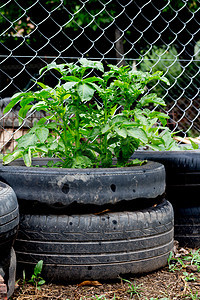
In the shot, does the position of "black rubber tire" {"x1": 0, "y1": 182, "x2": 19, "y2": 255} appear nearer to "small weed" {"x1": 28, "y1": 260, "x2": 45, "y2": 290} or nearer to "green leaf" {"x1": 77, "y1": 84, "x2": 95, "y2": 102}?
"small weed" {"x1": 28, "y1": 260, "x2": 45, "y2": 290}

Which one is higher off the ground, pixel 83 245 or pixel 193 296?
pixel 83 245

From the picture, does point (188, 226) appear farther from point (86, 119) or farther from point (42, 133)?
point (42, 133)

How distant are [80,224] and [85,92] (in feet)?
1.69

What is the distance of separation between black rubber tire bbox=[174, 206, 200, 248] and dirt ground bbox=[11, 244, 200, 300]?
1.19 ft

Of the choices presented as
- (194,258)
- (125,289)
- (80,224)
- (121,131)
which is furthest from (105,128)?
(194,258)

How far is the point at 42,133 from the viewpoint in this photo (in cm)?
160

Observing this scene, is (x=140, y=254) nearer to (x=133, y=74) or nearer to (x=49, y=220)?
(x=49, y=220)

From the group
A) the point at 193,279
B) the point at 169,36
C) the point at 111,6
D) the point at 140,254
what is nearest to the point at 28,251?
the point at 140,254

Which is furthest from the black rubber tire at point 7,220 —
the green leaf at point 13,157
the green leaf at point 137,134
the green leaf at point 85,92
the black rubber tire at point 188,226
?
the black rubber tire at point 188,226

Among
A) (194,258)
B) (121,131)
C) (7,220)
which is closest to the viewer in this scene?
(7,220)

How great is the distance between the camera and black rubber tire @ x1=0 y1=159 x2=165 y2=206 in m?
1.44

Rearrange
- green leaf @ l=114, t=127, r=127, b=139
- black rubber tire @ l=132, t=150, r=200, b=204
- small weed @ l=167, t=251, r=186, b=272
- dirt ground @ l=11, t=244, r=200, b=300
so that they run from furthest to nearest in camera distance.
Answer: black rubber tire @ l=132, t=150, r=200, b=204 → small weed @ l=167, t=251, r=186, b=272 → green leaf @ l=114, t=127, r=127, b=139 → dirt ground @ l=11, t=244, r=200, b=300

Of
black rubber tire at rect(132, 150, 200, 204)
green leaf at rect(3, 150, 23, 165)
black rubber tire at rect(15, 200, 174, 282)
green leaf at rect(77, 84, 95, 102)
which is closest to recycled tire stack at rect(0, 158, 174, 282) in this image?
black rubber tire at rect(15, 200, 174, 282)

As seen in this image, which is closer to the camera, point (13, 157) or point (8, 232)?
point (8, 232)
